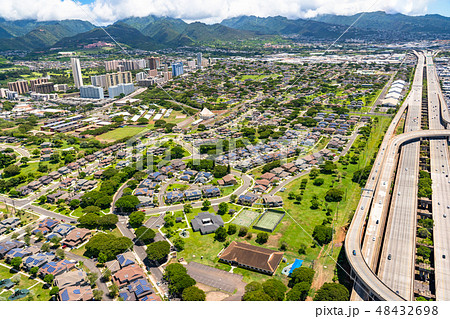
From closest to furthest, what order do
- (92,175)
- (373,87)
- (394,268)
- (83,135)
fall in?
(394,268), (92,175), (83,135), (373,87)

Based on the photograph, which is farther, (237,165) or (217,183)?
(237,165)

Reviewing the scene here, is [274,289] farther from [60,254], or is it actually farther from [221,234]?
[60,254]

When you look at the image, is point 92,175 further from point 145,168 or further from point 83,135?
point 83,135

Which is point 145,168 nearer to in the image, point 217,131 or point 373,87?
point 217,131

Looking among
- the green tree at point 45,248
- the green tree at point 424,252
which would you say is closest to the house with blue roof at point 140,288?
the green tree at point 45,248

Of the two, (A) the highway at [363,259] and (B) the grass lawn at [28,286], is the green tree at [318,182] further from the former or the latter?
(B) the grass lawn at [28,286]
